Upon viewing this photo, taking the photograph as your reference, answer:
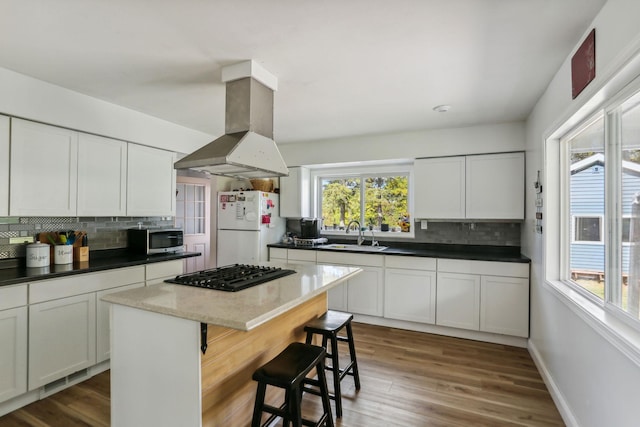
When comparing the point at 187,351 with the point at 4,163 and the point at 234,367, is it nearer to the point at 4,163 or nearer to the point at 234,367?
the point at 234,367

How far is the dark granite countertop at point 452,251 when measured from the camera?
3408 mm

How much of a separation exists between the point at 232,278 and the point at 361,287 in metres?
2.22

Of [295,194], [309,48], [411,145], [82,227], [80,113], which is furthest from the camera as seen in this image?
[295,194]

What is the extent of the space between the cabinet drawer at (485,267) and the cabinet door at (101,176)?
3334 millimetres

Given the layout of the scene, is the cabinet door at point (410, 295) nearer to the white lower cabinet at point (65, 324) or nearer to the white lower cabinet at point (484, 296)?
the white lower cabinet at point (484, 296)

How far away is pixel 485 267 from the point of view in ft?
11.1

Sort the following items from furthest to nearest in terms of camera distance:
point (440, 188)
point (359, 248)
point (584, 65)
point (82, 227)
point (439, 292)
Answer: point (359, 248) → point (440, 188) → point (439, 292) → point (82, 227) → point (584, 65)

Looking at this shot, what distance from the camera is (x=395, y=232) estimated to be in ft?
14.5

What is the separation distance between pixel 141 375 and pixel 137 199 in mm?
2134

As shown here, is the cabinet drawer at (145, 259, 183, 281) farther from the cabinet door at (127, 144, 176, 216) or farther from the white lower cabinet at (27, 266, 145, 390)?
the cabinet door at (127, 144, 176, 216)

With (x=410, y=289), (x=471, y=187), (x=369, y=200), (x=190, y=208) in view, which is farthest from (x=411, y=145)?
(x=190, y=208)

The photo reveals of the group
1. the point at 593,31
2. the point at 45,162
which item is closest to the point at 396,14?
the point at 593,31

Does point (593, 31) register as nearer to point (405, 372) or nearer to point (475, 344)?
point (405, 372)

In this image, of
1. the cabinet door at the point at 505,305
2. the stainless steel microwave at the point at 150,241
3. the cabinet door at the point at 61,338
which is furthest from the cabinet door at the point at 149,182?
the cabinet door at the point at 505,305
